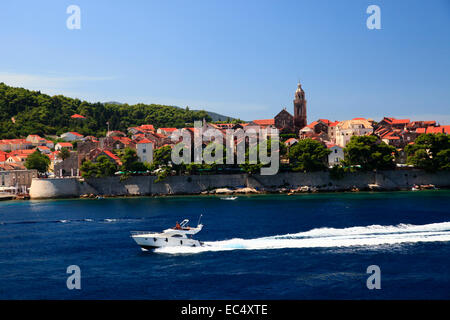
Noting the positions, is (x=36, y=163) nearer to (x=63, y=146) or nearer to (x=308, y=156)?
(x=63, y=146)

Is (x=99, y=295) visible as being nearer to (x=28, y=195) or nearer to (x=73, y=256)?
(x=73, y=256)

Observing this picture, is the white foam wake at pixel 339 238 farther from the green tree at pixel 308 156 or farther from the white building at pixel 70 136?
the white building at pixel 70 136

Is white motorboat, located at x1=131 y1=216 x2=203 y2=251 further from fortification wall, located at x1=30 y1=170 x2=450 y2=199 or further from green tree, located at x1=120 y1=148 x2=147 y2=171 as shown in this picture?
green tree, located at x1=120 y1=148 x2=147 y2=171

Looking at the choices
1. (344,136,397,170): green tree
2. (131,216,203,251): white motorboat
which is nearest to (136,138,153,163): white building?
(344,136,397,170): green tree

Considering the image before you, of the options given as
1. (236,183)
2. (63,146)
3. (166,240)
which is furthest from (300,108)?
(166,240)

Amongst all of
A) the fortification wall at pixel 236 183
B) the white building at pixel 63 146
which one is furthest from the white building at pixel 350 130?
the white building at pixel 63 146
